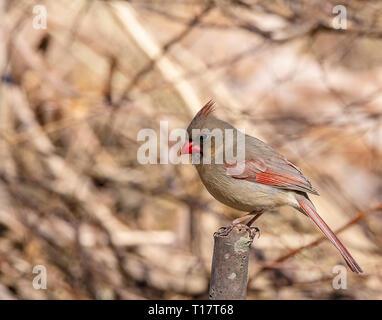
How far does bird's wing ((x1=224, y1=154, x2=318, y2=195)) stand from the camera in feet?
10.8

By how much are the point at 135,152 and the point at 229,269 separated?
381cm

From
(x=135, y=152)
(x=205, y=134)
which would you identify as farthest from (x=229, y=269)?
(x=135, y=152)

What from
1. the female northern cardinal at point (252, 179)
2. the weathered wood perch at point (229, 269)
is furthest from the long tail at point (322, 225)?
the weathered wood perch at point (229, 269)

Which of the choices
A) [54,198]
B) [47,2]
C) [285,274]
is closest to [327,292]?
[285,274]

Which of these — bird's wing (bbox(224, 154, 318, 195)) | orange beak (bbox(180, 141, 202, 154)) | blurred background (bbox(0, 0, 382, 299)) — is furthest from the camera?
blurred background (bbox(0, 0, 382, 299))

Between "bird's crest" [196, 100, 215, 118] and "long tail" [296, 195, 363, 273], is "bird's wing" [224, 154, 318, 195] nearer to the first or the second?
"long tail" [296, 195, 363, 273]

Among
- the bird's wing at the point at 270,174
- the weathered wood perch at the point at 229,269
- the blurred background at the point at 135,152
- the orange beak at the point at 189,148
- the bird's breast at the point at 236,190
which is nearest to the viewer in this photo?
the weathered wood perch at the point at 229,269

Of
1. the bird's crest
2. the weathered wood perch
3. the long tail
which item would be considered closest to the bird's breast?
the long tail

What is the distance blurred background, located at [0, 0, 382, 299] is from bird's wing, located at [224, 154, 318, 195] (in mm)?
1693

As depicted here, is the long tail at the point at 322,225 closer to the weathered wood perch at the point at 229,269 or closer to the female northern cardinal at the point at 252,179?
the female northern cardinal at the point at 252,179

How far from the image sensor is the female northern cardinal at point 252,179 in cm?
307

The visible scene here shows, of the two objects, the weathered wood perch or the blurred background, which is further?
the blurred background
